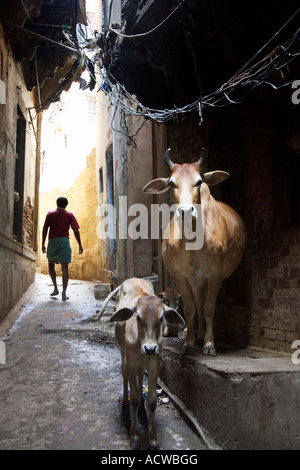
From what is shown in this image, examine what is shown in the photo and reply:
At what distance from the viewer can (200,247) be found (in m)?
3.96

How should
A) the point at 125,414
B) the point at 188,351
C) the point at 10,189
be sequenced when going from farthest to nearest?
the point at 10,189, the point at 188,351, the point at 125,414

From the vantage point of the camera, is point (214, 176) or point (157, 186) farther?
point (157, 186)

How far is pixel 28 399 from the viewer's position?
3982mm

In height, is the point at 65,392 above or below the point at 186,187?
below

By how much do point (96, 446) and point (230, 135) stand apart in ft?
14.6

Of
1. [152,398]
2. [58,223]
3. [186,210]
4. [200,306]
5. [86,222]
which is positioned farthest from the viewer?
[86,222]

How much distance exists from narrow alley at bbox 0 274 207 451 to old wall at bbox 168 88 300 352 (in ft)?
4.70

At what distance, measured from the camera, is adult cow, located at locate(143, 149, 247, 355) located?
3839mm

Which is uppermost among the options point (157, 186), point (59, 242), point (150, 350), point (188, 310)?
point (157, 186)

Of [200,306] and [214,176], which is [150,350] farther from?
[214,176]

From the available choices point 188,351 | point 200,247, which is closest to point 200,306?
point 188,351

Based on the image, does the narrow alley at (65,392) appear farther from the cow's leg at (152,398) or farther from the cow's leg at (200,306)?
the cow's leg at (200,306)

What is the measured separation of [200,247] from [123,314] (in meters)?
1.10

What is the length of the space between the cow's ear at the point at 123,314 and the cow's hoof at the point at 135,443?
92 centimetres
